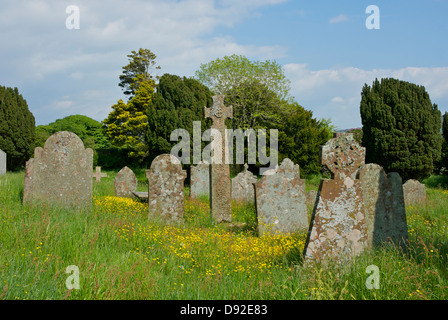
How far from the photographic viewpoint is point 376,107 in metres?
18.7

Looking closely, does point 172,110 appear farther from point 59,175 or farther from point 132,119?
point 59,175

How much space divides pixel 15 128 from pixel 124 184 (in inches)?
531

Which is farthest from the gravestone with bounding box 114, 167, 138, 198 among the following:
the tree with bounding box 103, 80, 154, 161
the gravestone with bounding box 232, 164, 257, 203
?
the tree with bounding box 103, 80, 154, 161

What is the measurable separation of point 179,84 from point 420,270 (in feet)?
63.8

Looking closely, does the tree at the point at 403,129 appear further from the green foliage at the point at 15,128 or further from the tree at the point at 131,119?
the green foliage at the point at 15,128

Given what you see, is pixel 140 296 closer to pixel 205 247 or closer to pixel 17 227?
pixel 205 247

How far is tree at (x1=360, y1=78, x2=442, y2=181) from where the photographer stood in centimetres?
1775

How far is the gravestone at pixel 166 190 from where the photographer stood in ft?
27.7

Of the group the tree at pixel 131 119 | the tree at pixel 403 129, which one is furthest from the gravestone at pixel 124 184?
the tree at pixel 131 119

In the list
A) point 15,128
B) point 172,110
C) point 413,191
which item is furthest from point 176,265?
point 15,128

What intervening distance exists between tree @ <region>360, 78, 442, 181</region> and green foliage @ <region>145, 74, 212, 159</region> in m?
9.80

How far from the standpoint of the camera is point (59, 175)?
325 inches

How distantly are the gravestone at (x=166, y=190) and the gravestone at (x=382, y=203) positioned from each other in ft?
14.1
